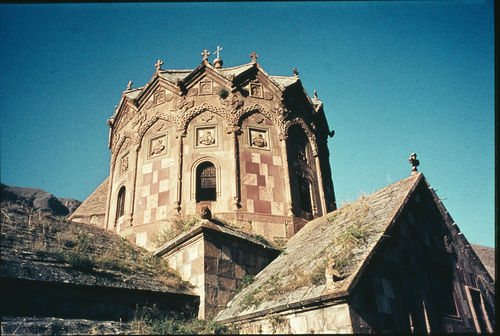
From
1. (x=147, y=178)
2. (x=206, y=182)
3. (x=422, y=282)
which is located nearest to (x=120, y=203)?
(x=147, y=178)

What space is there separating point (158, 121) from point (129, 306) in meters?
8.84

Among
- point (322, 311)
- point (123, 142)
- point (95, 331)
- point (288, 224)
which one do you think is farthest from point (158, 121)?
point (322, 311)

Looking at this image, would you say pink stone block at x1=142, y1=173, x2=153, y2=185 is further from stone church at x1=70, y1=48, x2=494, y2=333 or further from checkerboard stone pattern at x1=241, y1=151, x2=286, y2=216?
checkerboard stone pattern at x1=241, y1=151, x2=286, y2=216

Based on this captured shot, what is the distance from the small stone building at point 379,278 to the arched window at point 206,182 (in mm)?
3911

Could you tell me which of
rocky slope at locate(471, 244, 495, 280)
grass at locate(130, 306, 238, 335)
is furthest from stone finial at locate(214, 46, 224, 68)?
rocky slope at locate(471, 244, 495, 280)

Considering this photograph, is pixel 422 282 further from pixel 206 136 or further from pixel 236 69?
pixel 236 69

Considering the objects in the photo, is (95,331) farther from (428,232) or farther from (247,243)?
(428,232)

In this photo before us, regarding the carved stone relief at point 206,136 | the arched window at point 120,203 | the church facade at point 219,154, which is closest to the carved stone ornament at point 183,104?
the church facade at point 219,154

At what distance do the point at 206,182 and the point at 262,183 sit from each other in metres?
2.06

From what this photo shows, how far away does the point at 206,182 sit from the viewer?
1453cm

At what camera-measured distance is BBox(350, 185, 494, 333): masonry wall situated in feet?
23.7

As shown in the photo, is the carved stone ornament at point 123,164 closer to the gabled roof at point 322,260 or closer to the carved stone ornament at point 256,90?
the carved stone ornament at point 256,90

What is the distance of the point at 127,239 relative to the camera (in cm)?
1404

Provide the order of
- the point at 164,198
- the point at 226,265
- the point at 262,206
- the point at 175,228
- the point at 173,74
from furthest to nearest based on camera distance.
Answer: the point at 173,74 → the point at 164,198 → the point at 262,206 → the point at 175,228 → the point at 226,265
